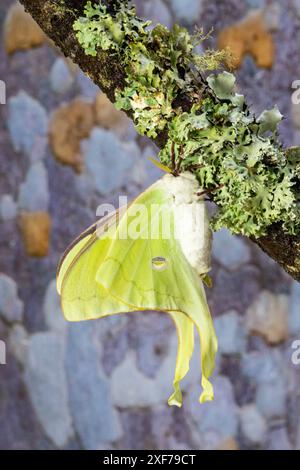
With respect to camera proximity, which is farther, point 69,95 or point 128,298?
point 69,95

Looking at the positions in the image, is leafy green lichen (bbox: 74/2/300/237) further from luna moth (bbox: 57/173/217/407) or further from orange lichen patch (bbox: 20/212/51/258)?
orange lichen patch (bbox: 20/212/51/258)

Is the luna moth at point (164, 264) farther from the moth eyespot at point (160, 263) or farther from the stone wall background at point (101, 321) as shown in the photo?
the stone wall background at point (101, 321)

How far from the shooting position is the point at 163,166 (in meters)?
0.50

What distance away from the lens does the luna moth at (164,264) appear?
0.49 m

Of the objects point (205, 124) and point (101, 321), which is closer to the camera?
point (205, 124)

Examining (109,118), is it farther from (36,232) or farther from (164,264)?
(164,264)

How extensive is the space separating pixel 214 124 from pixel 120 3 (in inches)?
4.7

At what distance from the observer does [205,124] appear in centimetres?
48

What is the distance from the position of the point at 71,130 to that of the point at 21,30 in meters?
0.22

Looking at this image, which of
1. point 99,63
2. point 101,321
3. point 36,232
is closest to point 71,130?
point 36,232

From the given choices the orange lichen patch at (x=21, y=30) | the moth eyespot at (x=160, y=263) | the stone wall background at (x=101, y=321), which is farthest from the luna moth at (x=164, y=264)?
the orange lichen patch at (x=21, y=30)

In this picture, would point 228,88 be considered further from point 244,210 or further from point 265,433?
point 265,433
